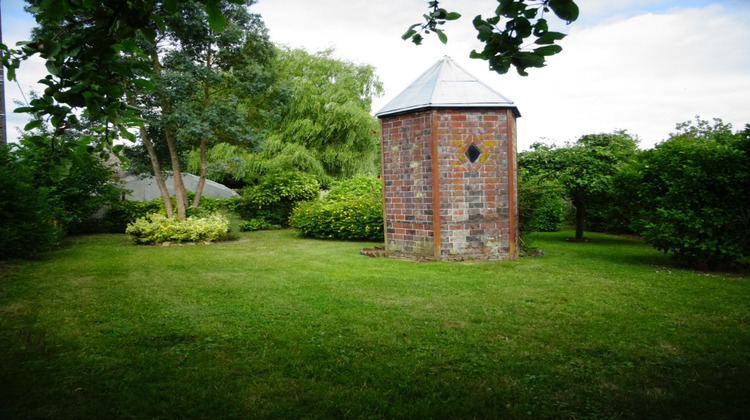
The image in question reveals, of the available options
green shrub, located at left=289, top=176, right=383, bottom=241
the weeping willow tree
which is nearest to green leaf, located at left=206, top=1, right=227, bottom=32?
green shrub, located at left=289, top=176, right=383, bottom=241

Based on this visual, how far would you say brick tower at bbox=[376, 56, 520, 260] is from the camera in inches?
361

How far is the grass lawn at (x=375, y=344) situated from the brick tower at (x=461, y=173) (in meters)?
1.65

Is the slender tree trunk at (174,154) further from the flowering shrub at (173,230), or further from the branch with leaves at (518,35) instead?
the branch with leaves at (518,35)

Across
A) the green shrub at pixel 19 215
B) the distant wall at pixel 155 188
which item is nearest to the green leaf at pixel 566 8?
the green shrub at pixel 19 215

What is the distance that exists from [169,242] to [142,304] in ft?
26.0

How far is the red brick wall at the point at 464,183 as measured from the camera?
916cm

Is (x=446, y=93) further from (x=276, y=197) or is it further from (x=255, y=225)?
(x=255, y=225)

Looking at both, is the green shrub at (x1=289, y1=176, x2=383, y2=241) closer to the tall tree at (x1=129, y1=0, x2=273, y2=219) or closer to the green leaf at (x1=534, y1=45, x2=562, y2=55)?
the tall tree at (x1=129, y1=0, x2=273, y2=219)

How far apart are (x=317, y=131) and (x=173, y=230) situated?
13.7m

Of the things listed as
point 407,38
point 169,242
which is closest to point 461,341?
point 407,38

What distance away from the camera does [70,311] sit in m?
5.26

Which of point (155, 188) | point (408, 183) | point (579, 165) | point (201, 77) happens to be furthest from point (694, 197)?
point (155, 188)

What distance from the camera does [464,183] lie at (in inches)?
361

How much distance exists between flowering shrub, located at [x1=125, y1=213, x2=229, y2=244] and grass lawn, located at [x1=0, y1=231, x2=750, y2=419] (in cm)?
491
